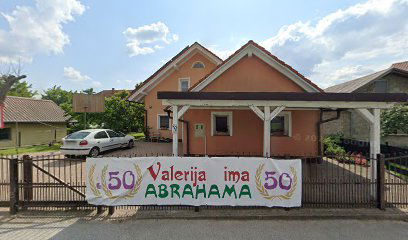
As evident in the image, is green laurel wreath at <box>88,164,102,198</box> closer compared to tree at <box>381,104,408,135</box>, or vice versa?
green laurel wreath at <box>88,164,102,198</box>

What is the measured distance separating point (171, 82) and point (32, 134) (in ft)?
46.7

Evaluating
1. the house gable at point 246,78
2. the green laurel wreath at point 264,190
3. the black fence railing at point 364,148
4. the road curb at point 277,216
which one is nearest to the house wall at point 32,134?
the house gable at point 246,78

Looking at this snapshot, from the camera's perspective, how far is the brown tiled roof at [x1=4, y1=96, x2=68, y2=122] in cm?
1906

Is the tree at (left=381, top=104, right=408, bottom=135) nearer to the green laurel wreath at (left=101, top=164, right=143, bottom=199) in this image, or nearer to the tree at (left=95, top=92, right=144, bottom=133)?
the green laurel wreath at (left=101, top=164, right=143, bottom=199)

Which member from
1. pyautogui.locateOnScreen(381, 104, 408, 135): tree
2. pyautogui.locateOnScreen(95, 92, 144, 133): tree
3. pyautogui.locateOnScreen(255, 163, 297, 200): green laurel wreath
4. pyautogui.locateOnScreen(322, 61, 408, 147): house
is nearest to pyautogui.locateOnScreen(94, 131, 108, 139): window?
pyautogui.locateOnScreen(95, 92, 144, 133): tree

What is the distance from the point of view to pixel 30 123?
19766 mm

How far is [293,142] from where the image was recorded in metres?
10.0

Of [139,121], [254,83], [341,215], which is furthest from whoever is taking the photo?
[139,121]

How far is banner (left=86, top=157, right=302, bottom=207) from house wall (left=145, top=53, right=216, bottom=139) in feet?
40.0

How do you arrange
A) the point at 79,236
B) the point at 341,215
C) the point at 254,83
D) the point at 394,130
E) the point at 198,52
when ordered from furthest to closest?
the point at 198,52 < the point at 394,130 < the point at 254,83 < the point at 341,215 < the point at 79,236

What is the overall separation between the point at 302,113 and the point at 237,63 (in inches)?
150

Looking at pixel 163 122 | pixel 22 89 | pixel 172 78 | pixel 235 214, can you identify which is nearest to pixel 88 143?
pixel 163 122

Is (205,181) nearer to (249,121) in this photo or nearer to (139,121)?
(249,121)

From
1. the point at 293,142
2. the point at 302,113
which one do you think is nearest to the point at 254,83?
the point at 302,113
